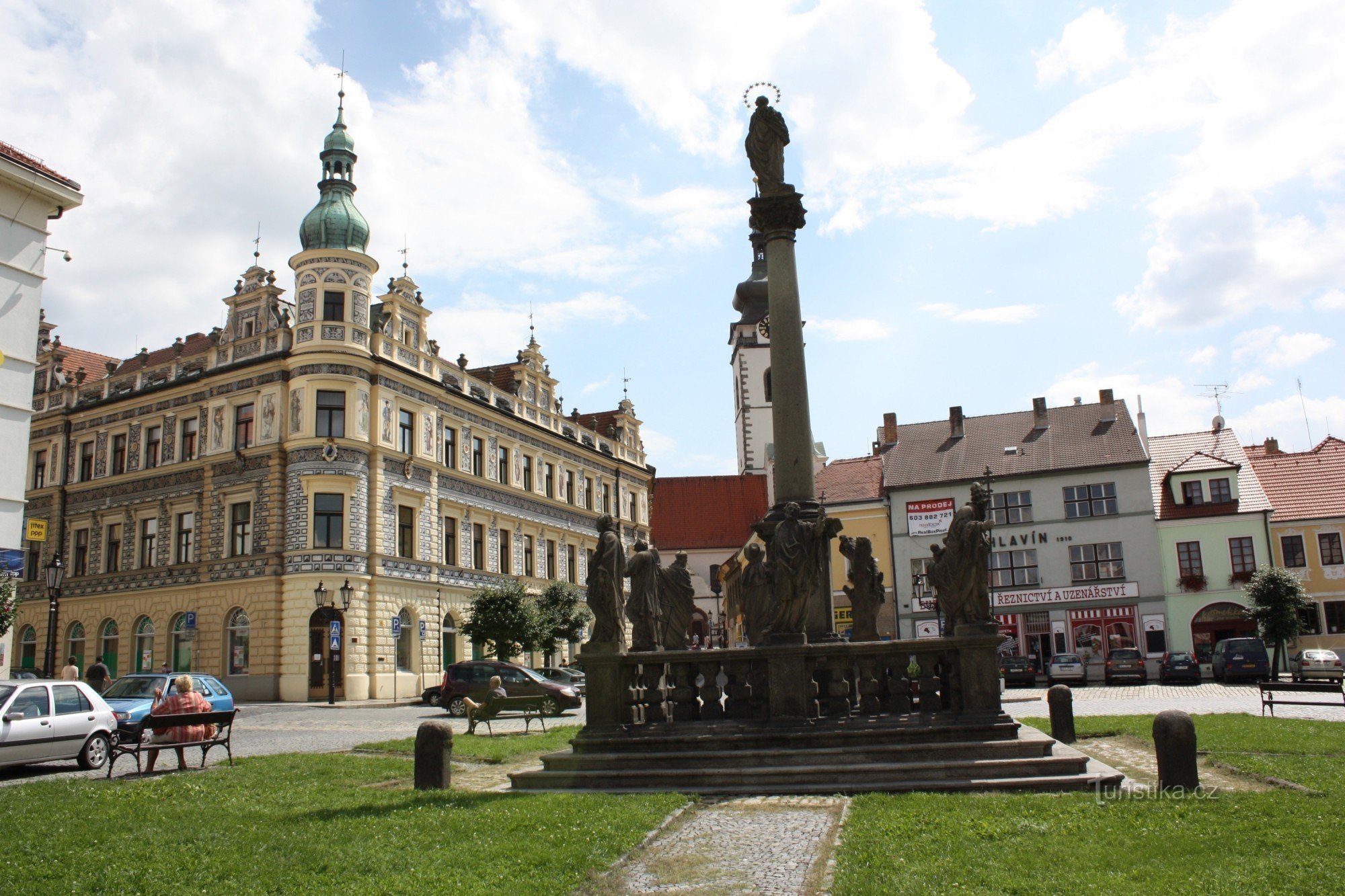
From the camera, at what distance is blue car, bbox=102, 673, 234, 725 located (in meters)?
18.7

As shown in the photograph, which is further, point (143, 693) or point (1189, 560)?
point (1189, 560)

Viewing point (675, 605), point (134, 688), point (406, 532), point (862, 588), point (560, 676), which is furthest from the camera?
point (406, 532)

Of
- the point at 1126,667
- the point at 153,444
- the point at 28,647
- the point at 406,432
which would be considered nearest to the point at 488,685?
the point at 406,432

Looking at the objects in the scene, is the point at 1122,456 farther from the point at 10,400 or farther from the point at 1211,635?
the point at 10,400

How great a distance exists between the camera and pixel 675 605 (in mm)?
14156

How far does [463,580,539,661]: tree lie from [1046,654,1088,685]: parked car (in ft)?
60.0

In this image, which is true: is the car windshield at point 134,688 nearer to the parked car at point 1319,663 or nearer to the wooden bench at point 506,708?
the wooden bench at point 506,708

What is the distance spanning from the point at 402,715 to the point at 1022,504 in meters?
30.3

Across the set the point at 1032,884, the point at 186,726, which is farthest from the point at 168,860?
the point at 186,726

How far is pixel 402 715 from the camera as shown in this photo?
89.4 feet

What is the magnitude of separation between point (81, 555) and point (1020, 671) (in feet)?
119

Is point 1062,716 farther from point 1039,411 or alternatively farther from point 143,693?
point 1039,411

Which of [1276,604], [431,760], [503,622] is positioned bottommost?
[431,760]

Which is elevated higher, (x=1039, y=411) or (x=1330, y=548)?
(x=1039, y=411)
